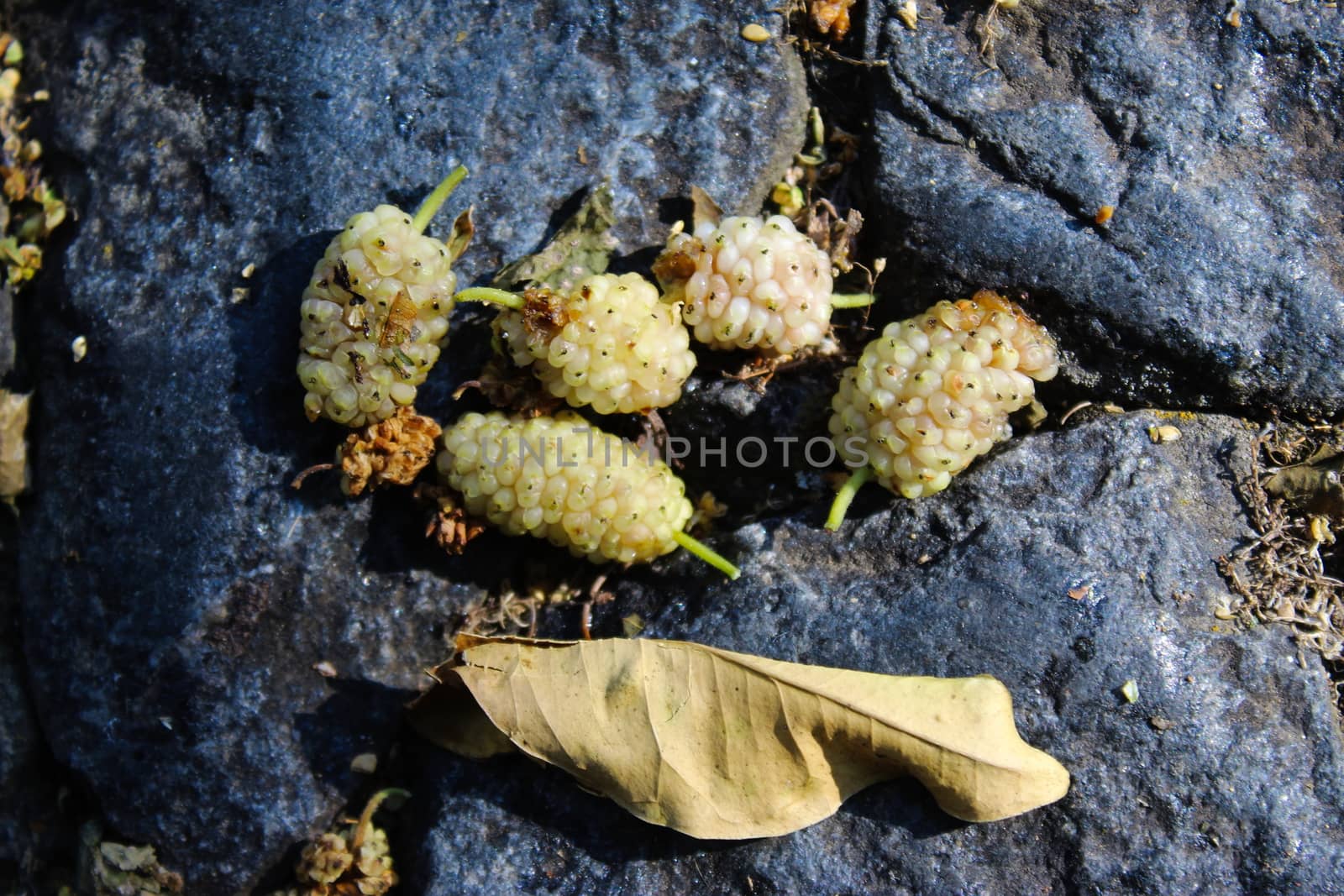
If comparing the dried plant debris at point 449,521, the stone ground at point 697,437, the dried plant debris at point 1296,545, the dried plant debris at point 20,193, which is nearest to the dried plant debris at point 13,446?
the stone ground at point 697,437

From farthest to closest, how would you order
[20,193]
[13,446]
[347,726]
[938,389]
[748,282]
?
[20,193], [13,446], [347,726], [748,282], [938,389]

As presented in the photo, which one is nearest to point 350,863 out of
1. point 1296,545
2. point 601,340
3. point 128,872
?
point 128,872

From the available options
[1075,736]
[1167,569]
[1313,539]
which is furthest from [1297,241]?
[1075,736]

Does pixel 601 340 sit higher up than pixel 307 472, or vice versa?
pixel 601 340

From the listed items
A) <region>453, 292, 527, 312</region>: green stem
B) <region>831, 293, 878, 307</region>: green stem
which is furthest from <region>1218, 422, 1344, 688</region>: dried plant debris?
<region>453, 292, 527, 312</region>: green stem

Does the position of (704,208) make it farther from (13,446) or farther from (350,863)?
(13,446)

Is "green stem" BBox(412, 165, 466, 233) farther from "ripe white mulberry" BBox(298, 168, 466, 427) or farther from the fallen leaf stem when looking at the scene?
the fallen leaf stem
